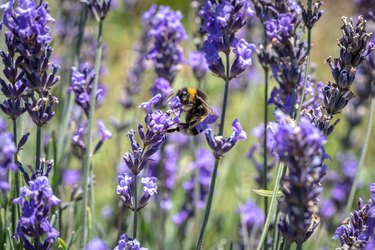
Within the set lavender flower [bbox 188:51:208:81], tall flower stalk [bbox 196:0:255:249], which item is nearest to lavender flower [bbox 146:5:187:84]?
lavender flower [bbox 188:51:208:81]

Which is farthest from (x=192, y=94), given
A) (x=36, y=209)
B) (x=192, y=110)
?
(x=36, y=209)

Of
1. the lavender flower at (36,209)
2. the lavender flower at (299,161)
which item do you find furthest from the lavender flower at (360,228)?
the lavender flower at (36,209)

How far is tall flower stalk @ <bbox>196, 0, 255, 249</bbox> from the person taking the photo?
7.43ft

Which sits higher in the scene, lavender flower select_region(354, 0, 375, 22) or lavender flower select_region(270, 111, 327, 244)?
lavender flower select_region(354, 0, 375, 22)

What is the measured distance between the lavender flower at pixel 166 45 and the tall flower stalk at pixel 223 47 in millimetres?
845

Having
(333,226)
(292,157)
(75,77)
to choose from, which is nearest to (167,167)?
(333,226)

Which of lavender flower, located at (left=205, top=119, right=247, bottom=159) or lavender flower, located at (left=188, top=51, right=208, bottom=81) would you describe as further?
lavender flower, located at (left=188, top=51, right=208, bottom=81)

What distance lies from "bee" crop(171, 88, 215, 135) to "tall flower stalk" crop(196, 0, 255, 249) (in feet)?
0.82

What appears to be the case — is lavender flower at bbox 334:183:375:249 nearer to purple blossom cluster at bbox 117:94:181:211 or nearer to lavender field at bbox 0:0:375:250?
lavender field at bbox 0:0:375:250

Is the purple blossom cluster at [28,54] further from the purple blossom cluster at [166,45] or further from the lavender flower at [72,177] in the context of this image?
the lavender flower at [72,177]

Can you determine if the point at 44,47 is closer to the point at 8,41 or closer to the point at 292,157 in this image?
the point at 8,41

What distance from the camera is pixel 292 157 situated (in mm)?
1643

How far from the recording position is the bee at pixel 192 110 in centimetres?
261

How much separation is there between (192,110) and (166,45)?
71 centimetres
